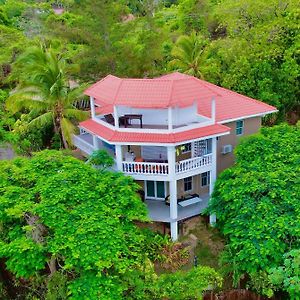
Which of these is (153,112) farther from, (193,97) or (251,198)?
(251,198)

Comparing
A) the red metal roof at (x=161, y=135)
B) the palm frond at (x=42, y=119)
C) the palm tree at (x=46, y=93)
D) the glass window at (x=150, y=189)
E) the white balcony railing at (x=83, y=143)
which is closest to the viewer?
the red metal roof at (x=161, y=135)

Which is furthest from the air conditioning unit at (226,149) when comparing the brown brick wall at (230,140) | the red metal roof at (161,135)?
the red metal roof at (161,135)

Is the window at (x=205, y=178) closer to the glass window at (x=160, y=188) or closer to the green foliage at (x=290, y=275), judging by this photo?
the glass window at (x=160, y=188)

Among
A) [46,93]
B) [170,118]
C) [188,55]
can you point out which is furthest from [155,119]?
[188,55]

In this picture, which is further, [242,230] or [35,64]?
[35,64]

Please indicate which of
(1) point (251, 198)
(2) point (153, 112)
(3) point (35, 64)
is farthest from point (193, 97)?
(3) point (35, 64)

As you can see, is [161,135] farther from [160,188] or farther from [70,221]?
[70,221]

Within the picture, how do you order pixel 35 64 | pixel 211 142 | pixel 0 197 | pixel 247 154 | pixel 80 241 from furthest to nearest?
pixel 35 64 → pixel 211 142 → pixel 247 154 → pixel 0 197 → pixel 80 241
